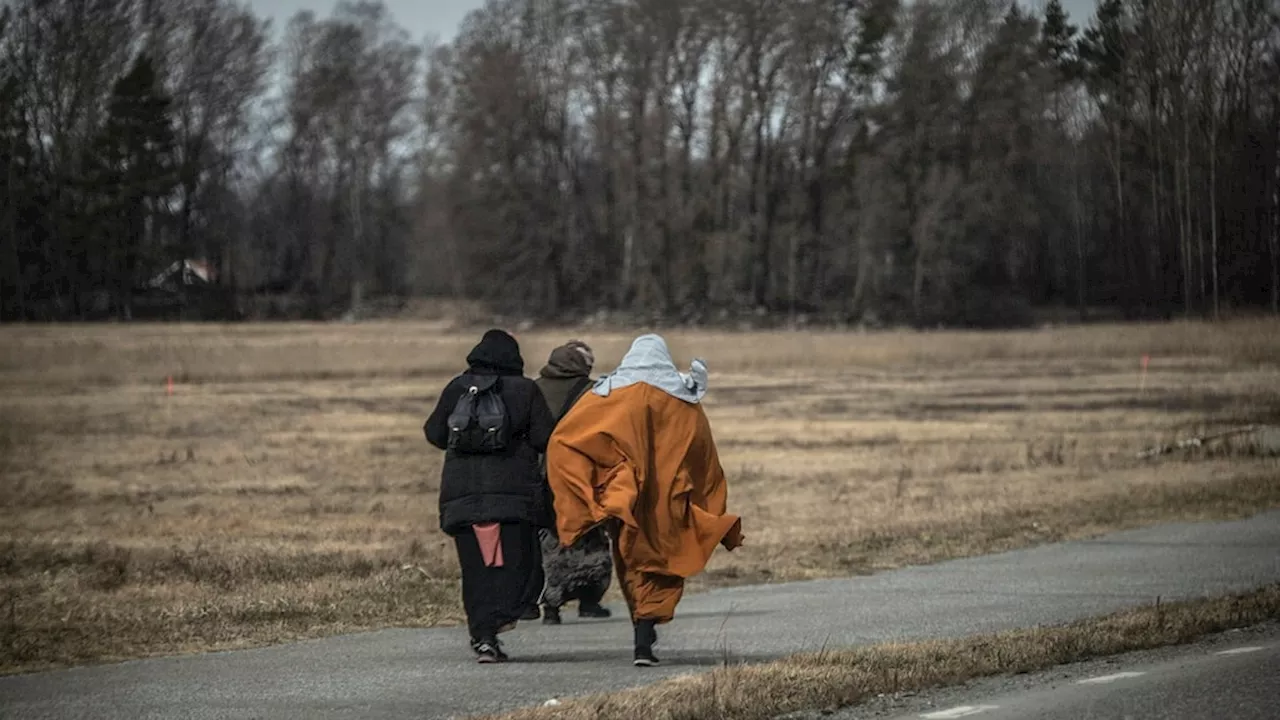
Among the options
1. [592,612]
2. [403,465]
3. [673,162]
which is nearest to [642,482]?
[592,612]

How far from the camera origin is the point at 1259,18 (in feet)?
147

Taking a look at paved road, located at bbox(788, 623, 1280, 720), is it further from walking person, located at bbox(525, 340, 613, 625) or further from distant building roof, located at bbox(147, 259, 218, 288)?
distant building roof, located at bbox(147, 259, 218, 288)

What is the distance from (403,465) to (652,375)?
61.1 ft

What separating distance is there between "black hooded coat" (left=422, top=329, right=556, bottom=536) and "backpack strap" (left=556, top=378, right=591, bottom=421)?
171 cm

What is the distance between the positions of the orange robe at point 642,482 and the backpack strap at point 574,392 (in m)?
2.22

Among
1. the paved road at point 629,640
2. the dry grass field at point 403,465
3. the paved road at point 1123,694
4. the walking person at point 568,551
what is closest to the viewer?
the paved road at point 1123,694

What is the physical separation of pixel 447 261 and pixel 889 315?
21701 millimetres

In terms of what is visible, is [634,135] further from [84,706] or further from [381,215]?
[84,706]

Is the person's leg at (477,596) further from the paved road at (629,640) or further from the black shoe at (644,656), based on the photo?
the black shoe at (644,656)

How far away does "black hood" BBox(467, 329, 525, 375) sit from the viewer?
1082cm

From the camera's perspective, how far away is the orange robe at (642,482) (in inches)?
400

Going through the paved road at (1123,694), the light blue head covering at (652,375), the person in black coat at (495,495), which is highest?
the light blue head covering at (652,375)

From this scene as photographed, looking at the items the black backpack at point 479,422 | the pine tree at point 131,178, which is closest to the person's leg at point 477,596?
the black backpack at point 479,422

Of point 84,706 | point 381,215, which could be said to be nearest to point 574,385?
point 84,706
